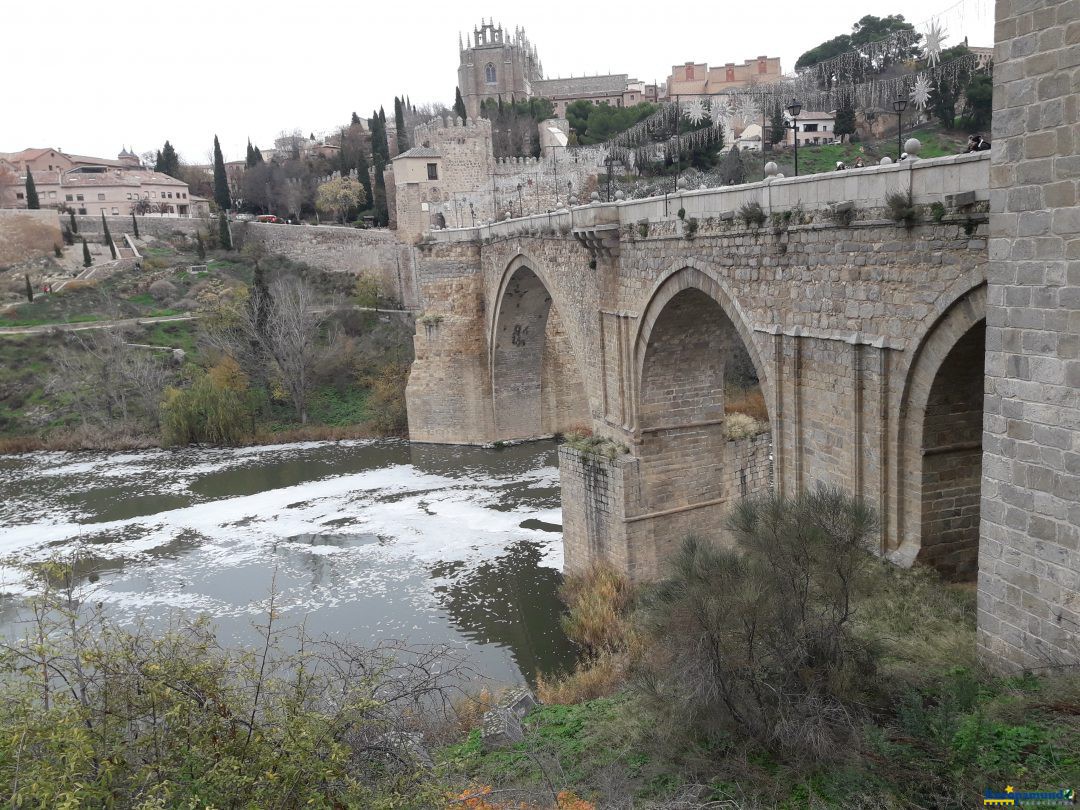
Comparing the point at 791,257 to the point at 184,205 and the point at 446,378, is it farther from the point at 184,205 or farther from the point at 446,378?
the point at 184,205

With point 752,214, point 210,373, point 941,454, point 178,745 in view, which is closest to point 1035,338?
point 941,454

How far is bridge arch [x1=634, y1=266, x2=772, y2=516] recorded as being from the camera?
11.2 m

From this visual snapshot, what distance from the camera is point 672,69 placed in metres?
55.0

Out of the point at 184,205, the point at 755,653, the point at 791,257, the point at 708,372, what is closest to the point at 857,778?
the point at 755,653

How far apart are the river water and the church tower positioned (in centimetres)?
4089

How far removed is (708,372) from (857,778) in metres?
7.81

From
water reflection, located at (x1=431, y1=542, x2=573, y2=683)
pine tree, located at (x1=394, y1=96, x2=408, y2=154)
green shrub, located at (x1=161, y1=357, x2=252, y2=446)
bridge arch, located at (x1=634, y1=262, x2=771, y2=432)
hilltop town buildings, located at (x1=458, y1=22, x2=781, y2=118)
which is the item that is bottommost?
water reflection, located at (x1=431, y1=542, x2=573, y2=683)

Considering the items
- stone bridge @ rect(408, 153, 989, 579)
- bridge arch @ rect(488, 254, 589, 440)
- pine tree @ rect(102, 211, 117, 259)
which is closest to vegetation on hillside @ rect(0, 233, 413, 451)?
bridge arch @ rect(488, 254, 589, 440)

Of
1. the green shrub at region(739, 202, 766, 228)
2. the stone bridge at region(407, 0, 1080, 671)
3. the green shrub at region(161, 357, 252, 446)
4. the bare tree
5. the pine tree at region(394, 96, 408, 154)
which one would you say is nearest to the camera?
the stone bridge at region(407, 0, 1080, 671)

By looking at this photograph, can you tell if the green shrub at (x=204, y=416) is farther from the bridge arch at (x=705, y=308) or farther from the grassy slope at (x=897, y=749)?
the grassy slope at (x=897, y=749)

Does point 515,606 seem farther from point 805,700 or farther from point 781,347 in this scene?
point 805,700

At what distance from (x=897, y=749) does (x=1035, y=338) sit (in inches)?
96.2

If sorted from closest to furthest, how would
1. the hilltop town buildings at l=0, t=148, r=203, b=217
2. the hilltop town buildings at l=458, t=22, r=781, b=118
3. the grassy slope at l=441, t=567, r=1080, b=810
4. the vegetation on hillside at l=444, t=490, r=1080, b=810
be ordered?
the grassy slope at l=441, t=567, r=1080, b=810 < the vegetation on hillside at l=444, t=490, r=1080, b=810 < the hilltop town buildings at l=0, t=148, r=203, b=217 < the hilltop town buildings at l=458, t=22, r=781, b=118

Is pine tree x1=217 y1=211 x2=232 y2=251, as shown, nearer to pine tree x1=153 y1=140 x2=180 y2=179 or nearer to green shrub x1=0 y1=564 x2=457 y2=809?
pine tree x1=153 y1=140 x2=180 y2=179
